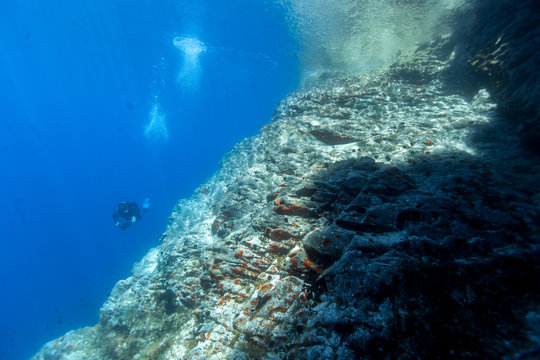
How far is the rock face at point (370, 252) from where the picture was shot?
2717mm

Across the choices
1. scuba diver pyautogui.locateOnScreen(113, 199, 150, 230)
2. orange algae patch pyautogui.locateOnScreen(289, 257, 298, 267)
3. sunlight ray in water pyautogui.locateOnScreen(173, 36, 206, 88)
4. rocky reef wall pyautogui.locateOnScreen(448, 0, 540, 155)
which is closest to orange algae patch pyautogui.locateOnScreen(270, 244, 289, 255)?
orange algae patch pyautogui.locateOnScreen(289, 257, 298, 267)

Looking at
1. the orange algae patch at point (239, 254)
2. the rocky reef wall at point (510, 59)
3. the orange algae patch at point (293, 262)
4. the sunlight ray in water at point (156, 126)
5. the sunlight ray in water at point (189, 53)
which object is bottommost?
the orange algae patch at point (293, 262)

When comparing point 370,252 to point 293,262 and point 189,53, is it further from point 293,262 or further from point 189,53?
point 189,53

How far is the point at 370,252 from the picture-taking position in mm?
3844

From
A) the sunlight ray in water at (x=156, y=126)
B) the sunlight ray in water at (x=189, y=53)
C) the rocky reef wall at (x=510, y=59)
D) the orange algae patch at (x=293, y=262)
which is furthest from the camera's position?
the sunlight ray in water at (x=156, y=126)

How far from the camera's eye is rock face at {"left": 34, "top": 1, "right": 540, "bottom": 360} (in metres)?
2.72

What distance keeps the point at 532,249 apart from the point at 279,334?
170 inches

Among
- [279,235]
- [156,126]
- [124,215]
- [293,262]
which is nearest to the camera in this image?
[293,262]

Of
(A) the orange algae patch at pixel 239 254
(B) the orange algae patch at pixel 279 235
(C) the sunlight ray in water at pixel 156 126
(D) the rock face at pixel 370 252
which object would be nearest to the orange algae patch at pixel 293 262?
(D) the rock face at pixel 370 252

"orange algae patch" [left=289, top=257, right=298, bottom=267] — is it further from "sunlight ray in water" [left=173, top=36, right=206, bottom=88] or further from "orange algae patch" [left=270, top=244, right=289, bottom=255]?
"sunlight ray in water" [left=173, top=36, right=206, bottom=88]

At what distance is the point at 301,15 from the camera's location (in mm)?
27406

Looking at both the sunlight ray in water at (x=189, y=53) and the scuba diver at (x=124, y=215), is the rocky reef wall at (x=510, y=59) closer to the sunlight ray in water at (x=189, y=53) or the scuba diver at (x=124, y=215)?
the scuba diver at (x=124, y=215)

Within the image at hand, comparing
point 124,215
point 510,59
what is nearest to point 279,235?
point 510,59

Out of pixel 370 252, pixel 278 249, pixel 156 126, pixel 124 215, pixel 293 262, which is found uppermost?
pixel 156 126
